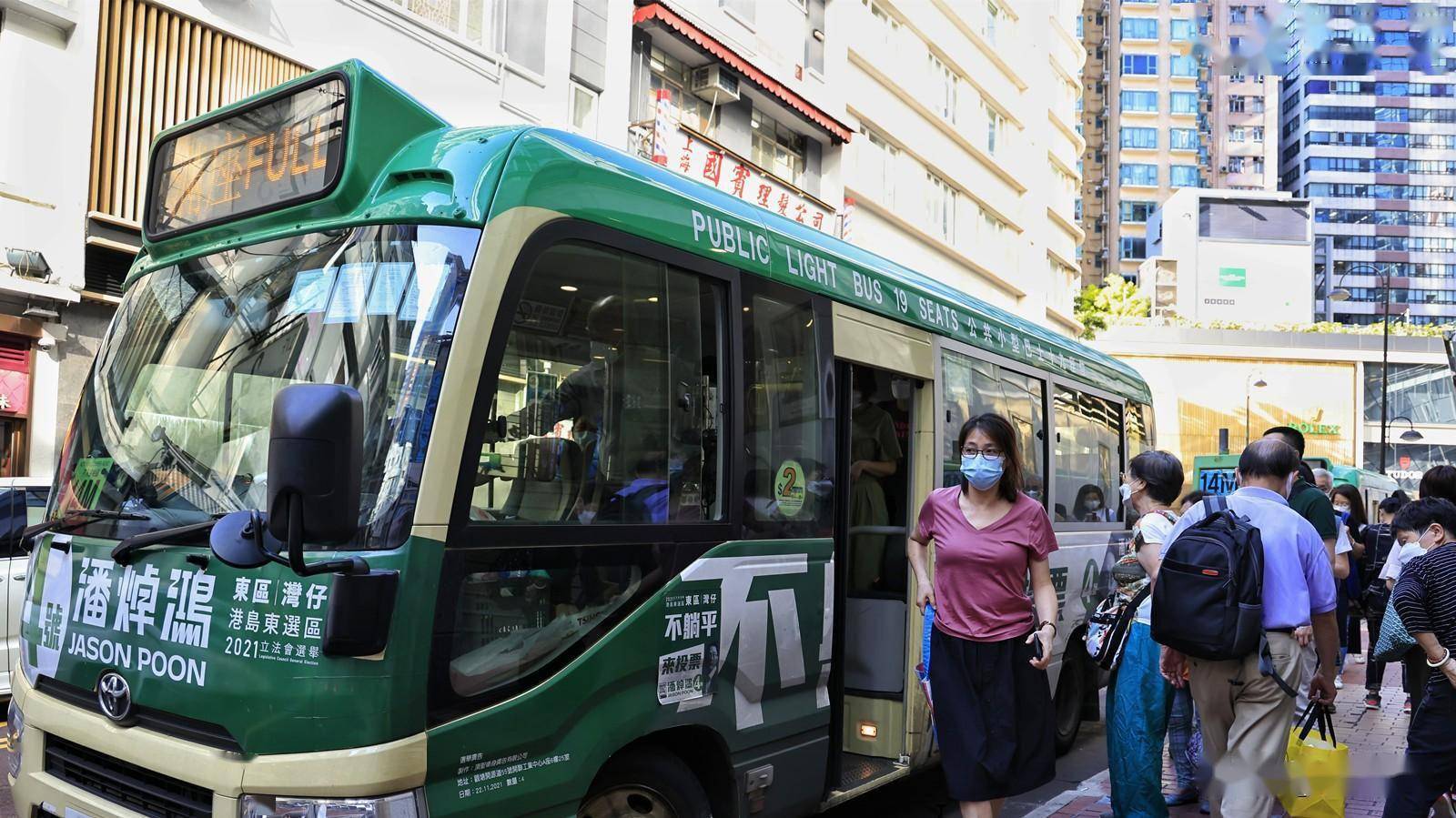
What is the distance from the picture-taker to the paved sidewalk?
5461 mm

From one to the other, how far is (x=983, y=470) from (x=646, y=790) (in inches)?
71.3

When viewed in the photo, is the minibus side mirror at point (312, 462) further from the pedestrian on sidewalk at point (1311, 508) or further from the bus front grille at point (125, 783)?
the pedestrian on sidewalk at point (1311, 508)

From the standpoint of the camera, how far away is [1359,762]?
5543mm

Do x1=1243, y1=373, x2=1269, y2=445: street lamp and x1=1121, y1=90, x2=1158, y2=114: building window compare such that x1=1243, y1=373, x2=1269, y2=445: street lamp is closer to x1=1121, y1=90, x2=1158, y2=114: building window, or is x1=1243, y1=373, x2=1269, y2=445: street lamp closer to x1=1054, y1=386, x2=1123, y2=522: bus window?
x1=1121, y1=90, x2=1158, y2=114: building window

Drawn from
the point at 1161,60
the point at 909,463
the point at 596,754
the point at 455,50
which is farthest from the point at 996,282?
the point at 1161,60

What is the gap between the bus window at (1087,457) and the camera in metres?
8.07

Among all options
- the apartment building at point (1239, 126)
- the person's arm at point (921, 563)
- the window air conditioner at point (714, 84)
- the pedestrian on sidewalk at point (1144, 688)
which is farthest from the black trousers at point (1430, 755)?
the apartment building at point (1239, 126)

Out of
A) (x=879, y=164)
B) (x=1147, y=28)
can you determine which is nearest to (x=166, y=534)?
(x=879, y=164)

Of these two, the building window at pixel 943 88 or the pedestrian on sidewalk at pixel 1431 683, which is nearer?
the pedestrian on sidewalk at pixel 1431 683

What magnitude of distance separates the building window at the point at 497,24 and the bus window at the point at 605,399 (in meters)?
12.7

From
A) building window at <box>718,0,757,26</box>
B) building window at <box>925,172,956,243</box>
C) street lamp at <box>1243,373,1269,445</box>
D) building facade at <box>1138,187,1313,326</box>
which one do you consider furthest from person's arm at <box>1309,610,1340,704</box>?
building facade at <box>1138,187,1313,326</box>

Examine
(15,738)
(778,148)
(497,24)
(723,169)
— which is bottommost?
(15,738)

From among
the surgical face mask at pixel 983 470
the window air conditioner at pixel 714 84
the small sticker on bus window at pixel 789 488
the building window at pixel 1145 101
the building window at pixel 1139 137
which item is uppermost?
the building window at pixel 1145 101

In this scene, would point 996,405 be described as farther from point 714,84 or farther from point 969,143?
point 969,143
